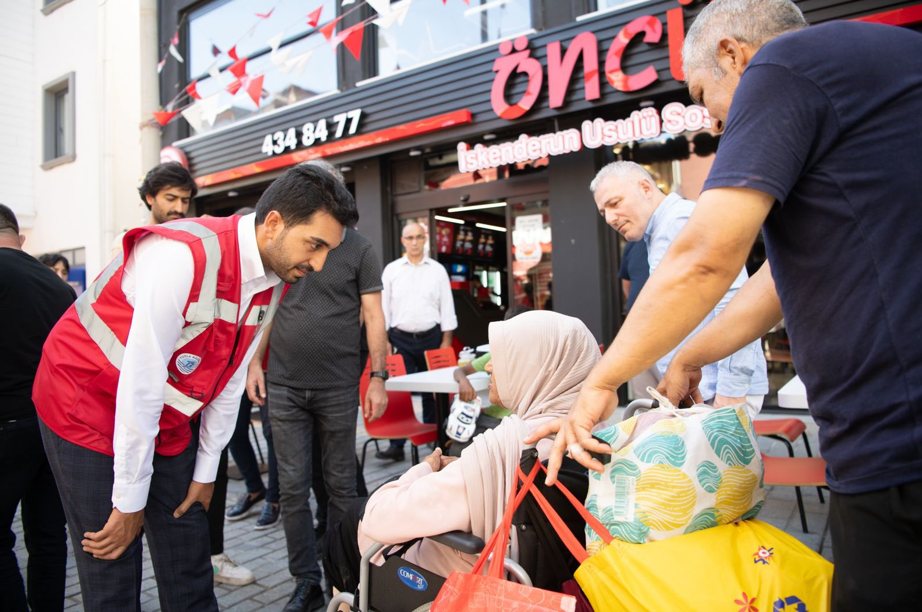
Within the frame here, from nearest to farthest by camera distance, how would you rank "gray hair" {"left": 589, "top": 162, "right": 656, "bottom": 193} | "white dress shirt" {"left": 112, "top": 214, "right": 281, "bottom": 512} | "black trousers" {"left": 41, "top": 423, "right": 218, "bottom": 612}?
"white dress shirt" {"left": 112, "top": 214, "right": 281, "bottom": 512}
"black trousers" {"left": 41, "top": 423, "right": 218, "bottom": 612}
"gray hair" {"left": 589, "top": 162, "right": 656, "bottom": 193}

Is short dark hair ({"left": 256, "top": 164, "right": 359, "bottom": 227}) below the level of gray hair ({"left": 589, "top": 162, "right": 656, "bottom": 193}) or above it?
below

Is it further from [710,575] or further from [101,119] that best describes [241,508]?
[101,119]

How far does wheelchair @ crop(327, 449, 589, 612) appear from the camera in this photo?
163 centimetres

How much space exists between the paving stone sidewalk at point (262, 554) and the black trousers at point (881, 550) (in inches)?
98.6

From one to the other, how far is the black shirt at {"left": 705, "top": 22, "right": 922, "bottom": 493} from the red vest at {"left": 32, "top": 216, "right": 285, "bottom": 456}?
1434mm

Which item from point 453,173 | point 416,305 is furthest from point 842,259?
point 453,173

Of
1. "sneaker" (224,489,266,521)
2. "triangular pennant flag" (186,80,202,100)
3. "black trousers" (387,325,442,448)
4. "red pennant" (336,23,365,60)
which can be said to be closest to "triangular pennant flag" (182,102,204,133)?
"triangular pennant flag" (186,80,202,100)

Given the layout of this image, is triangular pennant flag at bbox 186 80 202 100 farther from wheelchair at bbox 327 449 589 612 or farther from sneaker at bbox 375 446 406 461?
wheelchair at bbox 327 449 589 612

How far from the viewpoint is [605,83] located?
20.7 feet

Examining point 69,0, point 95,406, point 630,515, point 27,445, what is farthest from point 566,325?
point 69,0

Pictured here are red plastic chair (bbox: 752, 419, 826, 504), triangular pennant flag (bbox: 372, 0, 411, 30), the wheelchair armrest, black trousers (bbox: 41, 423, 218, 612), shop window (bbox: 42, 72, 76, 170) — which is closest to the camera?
the wheelchair armrest

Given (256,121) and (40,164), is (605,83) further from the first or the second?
(40,164)

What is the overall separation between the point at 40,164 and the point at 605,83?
12.8 metres

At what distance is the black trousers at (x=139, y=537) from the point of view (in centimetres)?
183
